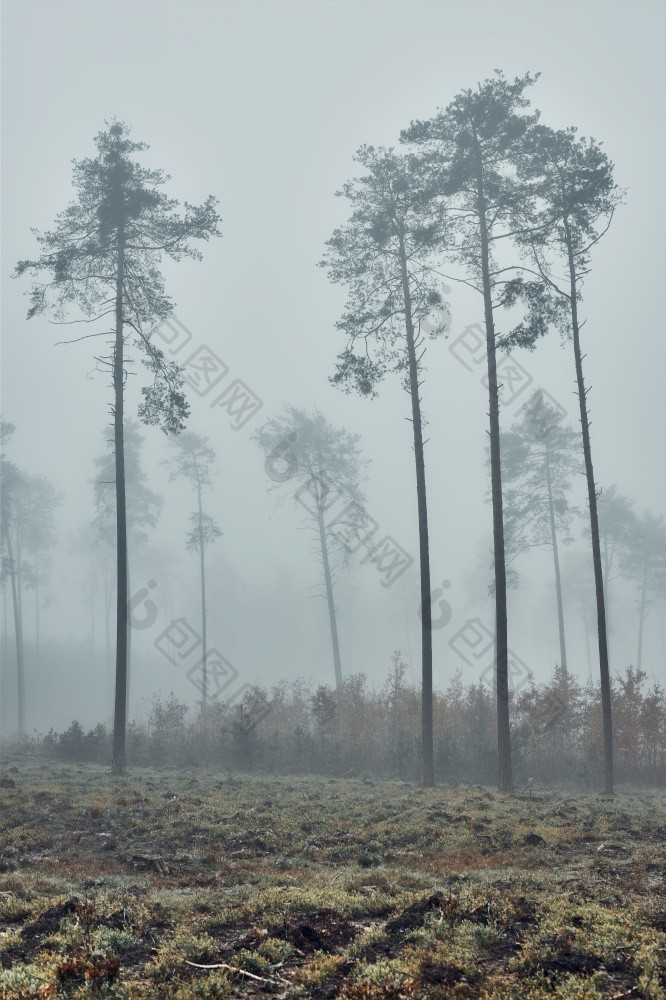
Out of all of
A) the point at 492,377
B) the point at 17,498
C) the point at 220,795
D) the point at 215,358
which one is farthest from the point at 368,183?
the point at 17,498

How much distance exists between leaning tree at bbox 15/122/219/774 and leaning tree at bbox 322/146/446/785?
15.7 feet

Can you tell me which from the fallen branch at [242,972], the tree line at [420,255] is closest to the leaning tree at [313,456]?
the tree line at [420,255]

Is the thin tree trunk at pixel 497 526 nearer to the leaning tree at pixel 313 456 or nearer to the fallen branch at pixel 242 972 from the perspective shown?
the fallen branch at pixel 242 972

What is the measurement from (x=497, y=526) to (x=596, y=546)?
10.5ft

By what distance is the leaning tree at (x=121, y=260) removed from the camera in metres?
20.4

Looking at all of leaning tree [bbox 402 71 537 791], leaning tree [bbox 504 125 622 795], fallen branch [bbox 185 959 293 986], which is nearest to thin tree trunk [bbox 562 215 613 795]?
leaning tree [bbox 504 125 622 795]

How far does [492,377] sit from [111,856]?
15.2 metres

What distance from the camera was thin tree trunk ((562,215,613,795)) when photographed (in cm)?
1830

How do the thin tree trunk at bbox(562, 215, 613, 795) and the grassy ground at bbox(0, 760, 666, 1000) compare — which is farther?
the thin tree trunk at bbox(562, 215, 613, 795)

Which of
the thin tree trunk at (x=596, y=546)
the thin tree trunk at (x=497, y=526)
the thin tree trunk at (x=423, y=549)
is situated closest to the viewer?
the thin tree trunk at (x=497, y=526)

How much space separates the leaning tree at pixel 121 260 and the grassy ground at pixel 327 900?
32.5ft

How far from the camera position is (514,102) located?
19.1 m

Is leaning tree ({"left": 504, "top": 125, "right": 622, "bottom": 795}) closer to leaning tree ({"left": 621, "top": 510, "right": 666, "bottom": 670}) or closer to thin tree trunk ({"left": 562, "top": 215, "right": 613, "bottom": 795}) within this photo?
thin tree trunk ({"left": 562, "top": 215, "right": 613, "bottom": 795})

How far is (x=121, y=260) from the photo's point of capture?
21.2 meters
